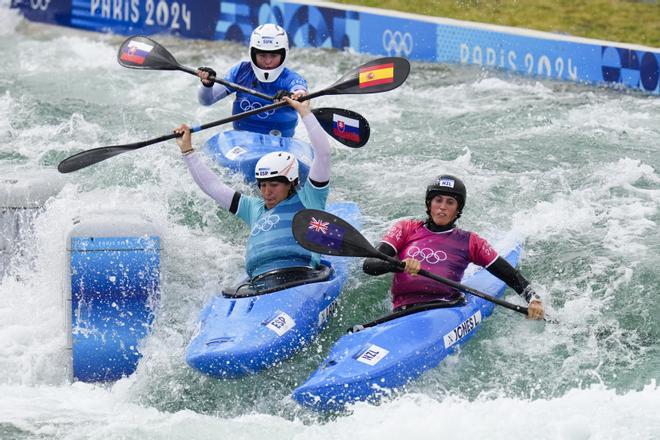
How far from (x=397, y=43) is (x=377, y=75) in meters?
5.35

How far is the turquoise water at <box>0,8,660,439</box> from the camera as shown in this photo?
6.34 m

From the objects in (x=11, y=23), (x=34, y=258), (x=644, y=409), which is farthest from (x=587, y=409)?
(x=11, y=23)

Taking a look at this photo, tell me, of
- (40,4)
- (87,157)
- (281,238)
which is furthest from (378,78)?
(40,4)

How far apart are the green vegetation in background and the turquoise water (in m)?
1.14

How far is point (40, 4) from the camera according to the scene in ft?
53.2

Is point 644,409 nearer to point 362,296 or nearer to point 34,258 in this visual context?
point 362,296

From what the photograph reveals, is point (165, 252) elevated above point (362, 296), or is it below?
above

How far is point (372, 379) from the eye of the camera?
6410 millimetres

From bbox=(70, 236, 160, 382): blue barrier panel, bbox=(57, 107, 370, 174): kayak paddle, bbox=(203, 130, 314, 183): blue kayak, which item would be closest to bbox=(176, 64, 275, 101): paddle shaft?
bbox=(203, 130, 314, 183): blue kayak

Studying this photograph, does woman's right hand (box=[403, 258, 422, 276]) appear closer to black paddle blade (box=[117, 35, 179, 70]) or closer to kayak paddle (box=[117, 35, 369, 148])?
kayak paddle (box=[117, 35, 369, 148])

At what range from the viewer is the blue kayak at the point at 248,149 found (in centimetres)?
920

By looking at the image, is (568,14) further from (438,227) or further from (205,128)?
(438,227)

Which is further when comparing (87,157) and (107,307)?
(87,157)

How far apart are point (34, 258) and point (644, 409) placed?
163 inches
